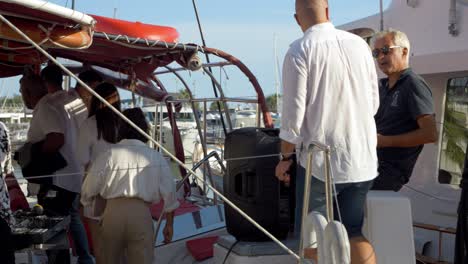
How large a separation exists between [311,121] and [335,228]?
0.60 meters

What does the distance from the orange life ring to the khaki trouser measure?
3.11 feet

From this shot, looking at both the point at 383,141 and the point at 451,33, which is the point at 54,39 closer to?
the point at 383,141

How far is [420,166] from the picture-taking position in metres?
5.23

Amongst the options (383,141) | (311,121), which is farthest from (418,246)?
(311,121)

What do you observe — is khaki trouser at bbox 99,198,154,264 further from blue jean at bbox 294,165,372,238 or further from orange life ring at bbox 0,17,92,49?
blue jean at bbox 294,165,372,238

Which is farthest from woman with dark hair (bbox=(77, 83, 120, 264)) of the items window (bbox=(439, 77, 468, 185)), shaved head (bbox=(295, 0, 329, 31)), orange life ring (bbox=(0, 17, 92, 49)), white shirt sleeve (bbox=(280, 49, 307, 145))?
window (bbox=(439, 77, 468, 185))

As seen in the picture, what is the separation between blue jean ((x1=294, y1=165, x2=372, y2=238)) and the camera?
10.2 ft

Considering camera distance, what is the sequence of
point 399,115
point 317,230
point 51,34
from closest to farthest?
point 317,230 < point 51,34 < point 399,115

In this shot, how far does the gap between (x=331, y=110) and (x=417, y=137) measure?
0.91 meters

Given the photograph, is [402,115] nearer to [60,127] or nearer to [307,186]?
[307,186]

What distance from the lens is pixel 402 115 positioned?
3.82 metres

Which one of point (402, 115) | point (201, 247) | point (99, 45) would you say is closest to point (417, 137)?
point (402, 115)

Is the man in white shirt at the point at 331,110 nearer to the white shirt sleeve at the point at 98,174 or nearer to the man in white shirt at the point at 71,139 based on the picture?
the white shirt sleeve at the point at 98,174

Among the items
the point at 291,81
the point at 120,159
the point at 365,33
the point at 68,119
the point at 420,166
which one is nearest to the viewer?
the point at 291,81
